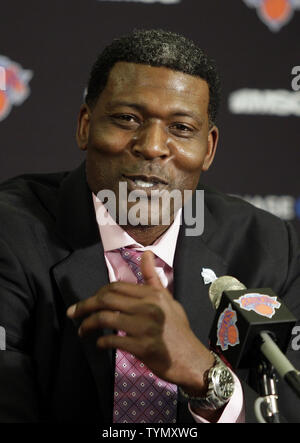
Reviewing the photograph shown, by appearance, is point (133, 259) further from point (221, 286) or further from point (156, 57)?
point (156, 57)

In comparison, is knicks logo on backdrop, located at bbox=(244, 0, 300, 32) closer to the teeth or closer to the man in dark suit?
the man in dark suit

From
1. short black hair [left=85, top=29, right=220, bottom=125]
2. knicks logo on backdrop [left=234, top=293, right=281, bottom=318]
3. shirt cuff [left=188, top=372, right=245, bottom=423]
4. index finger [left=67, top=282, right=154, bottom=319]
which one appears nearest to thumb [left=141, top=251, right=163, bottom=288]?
index finger [left=67, top=282, right=154, bottom=319]

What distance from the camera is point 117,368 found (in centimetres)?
153

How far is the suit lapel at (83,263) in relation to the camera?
1.50 metres

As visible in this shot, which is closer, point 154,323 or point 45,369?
point 154,323

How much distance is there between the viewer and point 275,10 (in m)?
2.48

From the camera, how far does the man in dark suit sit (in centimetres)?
150

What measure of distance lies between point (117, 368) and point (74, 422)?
16 centimetres

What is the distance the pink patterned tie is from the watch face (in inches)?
12.0

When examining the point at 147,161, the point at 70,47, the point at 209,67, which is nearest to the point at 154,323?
the point at 147,161

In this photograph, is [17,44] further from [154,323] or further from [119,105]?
[154,323]

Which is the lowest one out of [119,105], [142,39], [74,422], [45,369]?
[74,422]

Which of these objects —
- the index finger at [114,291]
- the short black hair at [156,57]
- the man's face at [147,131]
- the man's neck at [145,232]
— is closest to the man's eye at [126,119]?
the man's face at [147,131]

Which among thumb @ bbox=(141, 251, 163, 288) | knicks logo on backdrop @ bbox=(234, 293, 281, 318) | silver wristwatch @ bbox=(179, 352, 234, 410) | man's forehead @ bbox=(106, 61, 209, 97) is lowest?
silver wristwatch @ bbox=(179, 352, 234, 410)
